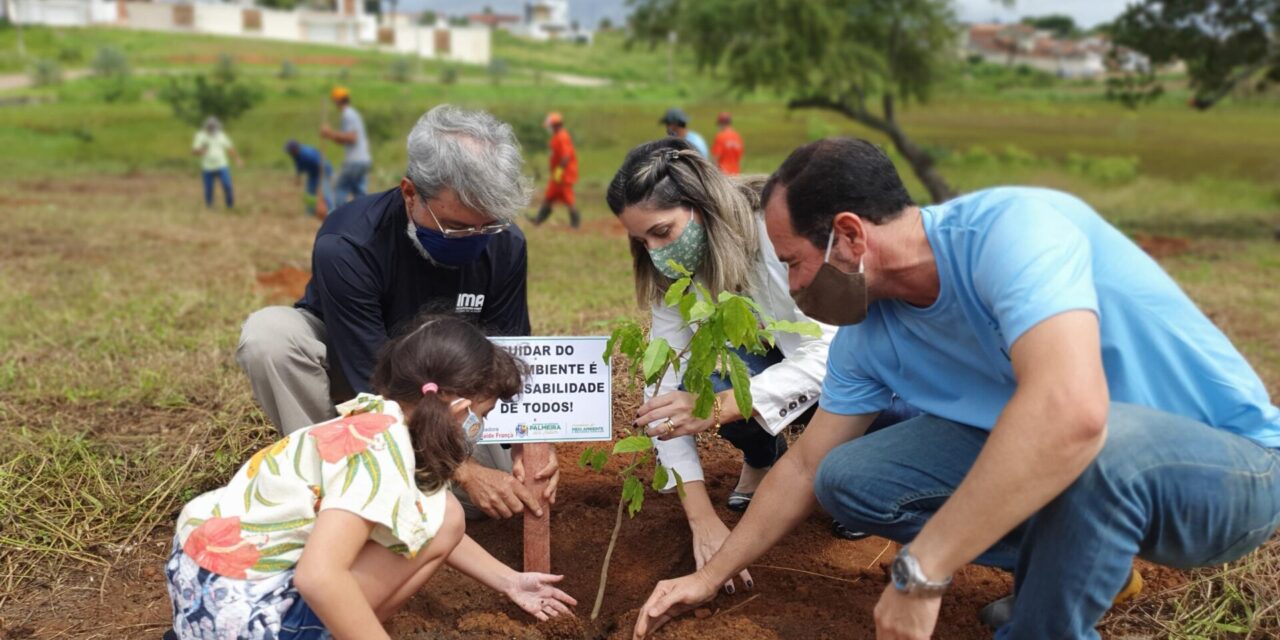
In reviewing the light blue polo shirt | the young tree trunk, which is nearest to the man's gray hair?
the light blue polo shirt

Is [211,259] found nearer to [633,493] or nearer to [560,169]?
[560,169]

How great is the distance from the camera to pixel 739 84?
1549 centimetres

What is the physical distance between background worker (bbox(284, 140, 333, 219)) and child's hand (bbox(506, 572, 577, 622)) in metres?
10.5

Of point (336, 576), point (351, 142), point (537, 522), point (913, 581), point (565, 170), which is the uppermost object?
point (913, 581)

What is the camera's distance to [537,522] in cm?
293

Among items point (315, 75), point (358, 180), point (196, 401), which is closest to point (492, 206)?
point (196, 401)

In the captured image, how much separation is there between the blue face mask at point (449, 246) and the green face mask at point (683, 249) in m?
0.49

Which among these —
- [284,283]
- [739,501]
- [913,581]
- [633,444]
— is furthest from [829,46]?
[913,581]

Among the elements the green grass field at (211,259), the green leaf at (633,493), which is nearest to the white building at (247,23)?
the green grass field at (211,259)

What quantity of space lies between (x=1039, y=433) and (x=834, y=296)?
0.59 metres

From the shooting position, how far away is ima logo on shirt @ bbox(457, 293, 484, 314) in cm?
313

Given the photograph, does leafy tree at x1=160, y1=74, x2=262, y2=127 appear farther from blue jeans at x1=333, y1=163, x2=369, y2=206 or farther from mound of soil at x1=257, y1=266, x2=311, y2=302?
mound of soil at x1=257, y1=266, x2=311, y2=302

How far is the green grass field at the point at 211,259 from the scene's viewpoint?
125 inches

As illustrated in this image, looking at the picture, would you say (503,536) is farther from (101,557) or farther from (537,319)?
(537,319)
